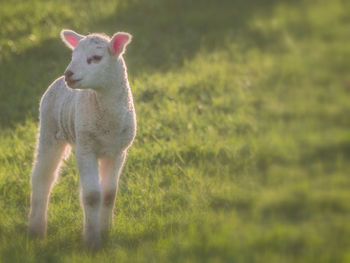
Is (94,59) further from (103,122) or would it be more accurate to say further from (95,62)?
(103,122)

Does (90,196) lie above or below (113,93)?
below

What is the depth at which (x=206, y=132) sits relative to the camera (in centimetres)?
688

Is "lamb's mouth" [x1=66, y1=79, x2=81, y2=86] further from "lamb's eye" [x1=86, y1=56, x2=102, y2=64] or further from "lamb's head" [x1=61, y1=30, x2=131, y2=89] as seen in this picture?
"lamb's eye" [x1=86, y1=56, x2=102, y2=64]

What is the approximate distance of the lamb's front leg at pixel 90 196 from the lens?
4.41m

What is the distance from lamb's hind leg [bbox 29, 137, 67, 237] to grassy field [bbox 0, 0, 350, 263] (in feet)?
0.65

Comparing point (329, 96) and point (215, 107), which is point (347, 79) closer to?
point (329, 96)

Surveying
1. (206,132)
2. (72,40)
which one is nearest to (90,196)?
(72,40)

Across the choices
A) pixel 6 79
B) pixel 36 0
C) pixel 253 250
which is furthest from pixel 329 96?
pixel 36 0

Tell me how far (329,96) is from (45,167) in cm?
290

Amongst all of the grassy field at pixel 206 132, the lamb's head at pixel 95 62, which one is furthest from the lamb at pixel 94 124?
the grassy field at pixel 206 132

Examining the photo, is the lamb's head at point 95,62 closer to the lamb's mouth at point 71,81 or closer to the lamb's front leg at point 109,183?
the lamb's mouth at point 71,81

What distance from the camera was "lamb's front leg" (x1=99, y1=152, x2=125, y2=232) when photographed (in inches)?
183

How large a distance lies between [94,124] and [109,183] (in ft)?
1.93

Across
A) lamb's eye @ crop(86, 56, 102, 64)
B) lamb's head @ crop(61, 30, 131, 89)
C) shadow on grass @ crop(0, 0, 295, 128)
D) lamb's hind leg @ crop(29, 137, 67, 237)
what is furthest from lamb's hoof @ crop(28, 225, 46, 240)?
shadow on grass @ crop(0, 0, 295, 128)
